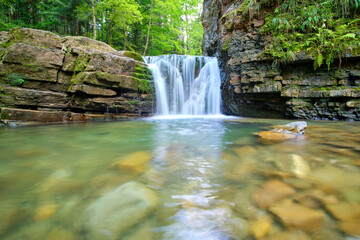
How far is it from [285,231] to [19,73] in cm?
915

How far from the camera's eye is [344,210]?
1.23m

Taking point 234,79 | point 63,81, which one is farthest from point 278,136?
point 63,81

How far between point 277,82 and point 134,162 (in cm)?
727

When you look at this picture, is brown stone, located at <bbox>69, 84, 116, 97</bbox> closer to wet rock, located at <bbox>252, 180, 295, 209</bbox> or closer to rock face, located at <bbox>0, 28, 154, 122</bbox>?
rock face, located at <bbox>0, 28, 154, 122</bbox>

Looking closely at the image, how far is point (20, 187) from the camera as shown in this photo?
1.65m

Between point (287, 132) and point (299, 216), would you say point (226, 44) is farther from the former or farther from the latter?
point (299, 216)

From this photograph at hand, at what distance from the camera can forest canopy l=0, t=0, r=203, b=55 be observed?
13062 mm

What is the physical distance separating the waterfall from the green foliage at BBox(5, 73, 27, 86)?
19.5ft

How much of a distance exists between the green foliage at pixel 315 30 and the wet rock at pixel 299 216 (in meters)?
7.13

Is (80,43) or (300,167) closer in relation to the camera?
(300,167)

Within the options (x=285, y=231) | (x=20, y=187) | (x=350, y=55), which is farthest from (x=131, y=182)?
(x=350, y=55)

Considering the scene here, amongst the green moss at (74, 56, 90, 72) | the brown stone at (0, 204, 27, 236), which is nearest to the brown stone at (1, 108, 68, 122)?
the green moss at (74, 56, 90, 72)

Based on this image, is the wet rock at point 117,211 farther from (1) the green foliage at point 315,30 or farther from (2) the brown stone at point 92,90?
(1) the green foliage at point 315,30

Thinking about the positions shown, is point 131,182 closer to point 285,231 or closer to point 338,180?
point 285,231
